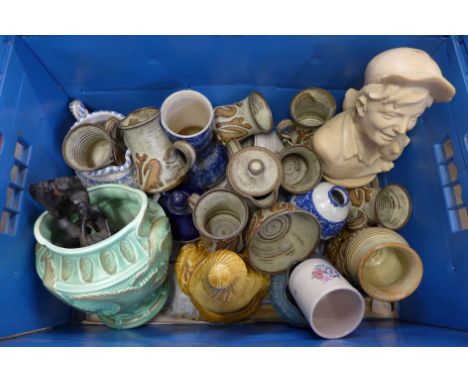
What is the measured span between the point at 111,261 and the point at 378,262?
788 mm

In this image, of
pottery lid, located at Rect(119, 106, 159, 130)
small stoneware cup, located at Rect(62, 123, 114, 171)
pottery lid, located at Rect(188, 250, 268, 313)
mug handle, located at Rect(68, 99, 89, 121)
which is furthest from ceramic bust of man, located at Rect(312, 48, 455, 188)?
mug handle, located at Rect(68, 99, 89, 121)

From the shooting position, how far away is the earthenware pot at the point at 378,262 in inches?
37.9

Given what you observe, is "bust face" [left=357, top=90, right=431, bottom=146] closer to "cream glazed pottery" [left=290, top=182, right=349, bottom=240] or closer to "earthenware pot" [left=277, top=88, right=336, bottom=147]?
"cream glazed pottery" [left=290, top=182, right=349, bottom=240]

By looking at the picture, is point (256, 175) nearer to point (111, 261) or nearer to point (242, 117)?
point (242, 117)

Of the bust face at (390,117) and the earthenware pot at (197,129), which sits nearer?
the bust face at (390,117)

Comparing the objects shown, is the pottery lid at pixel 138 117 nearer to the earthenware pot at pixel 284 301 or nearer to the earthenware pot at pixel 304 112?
the earthenware pot at pixel 304 112

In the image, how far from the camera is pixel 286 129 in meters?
1.27

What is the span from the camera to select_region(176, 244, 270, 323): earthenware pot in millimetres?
990

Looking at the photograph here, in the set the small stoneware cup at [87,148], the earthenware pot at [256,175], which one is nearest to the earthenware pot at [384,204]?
the earthenware pot at [256,175]

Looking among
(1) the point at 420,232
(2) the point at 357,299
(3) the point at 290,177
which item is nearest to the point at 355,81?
(3) the point at 290,177

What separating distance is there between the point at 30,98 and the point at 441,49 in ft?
4.07

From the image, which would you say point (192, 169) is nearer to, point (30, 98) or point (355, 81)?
point (30, 98)

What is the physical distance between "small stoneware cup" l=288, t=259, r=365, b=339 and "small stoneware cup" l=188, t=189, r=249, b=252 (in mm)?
215

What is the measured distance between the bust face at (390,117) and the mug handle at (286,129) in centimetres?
36
